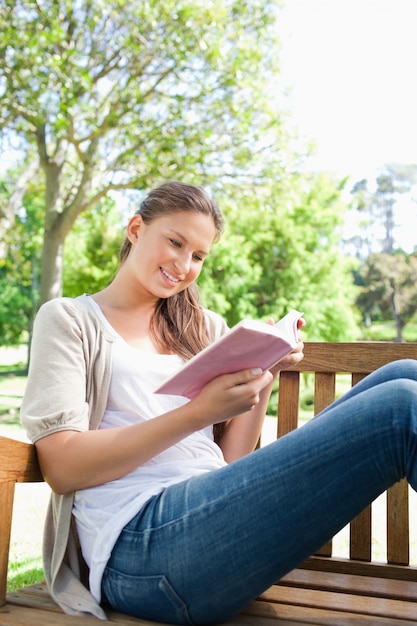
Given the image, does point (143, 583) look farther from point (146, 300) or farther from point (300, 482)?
point (146, 300)

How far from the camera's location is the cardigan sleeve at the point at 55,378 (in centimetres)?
184

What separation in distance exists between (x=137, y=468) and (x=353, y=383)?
1.04 metres

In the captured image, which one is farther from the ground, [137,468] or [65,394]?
[65,394]

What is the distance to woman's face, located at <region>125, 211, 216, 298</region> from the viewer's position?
215 centimetres

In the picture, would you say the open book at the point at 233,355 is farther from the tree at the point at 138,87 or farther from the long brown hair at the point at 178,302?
the tree at the point at 138,87

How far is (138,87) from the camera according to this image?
29.2ft

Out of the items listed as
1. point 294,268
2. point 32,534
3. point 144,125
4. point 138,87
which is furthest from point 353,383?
point 294,268

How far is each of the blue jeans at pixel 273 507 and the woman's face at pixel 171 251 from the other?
710 millimetres

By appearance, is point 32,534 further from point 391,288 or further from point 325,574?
point 391,288

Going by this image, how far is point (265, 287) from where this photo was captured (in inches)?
674

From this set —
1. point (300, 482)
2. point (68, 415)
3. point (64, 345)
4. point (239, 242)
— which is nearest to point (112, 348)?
point (64, 345)

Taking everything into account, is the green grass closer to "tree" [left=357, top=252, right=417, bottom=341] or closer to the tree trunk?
the tree trunk

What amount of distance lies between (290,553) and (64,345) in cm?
83

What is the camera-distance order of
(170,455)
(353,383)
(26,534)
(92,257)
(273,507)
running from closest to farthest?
(273,507) < (170,455) < (353,383) < (26,534) < (92,257)
